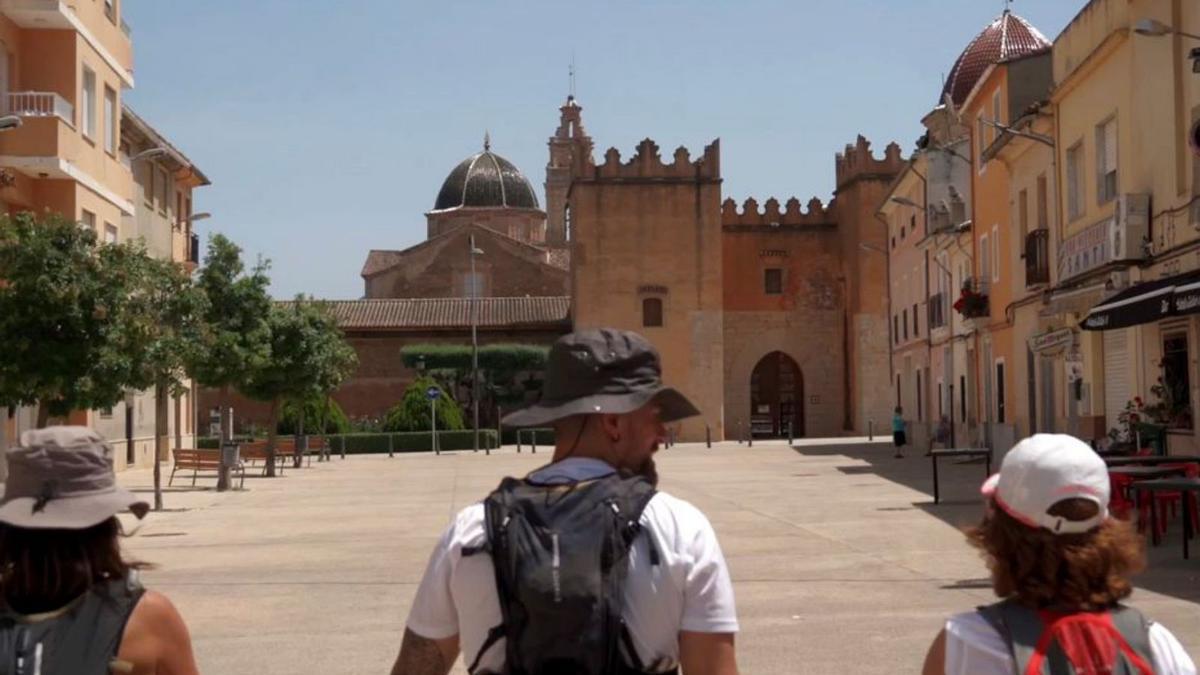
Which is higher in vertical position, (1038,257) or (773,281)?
(773,281)

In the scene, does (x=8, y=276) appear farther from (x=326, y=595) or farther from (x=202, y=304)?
(x=326, y=595)

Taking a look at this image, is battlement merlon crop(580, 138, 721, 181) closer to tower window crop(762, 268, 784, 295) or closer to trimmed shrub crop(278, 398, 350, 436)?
tower window crop(762, 268, 784, 295)

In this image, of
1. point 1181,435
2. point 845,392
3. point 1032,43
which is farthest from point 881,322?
point 1181,435

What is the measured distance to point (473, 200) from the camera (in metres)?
93.2

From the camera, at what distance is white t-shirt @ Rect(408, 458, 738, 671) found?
3305 mm

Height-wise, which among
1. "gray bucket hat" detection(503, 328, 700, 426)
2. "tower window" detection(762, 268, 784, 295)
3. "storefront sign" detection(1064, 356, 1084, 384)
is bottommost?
"gray bucket hat" detection(503, 328, 700, 426)

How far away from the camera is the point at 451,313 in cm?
6988

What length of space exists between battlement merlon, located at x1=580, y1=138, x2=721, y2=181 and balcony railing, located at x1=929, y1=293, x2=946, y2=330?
1983 centimetres

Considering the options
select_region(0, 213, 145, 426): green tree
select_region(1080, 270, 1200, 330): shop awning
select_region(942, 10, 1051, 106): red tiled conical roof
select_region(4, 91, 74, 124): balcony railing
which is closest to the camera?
select_region(1080, 270, 1200, 330): shop awning

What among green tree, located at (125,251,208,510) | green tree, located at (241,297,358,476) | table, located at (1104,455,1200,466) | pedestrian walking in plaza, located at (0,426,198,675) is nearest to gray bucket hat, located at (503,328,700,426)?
pedestrian walking in plaza, located at (0,426,198,675)

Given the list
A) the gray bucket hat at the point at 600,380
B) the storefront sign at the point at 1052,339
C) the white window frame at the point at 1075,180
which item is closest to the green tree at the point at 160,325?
the storefront sign at the point at 1052,339

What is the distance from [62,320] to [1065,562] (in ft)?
62.8

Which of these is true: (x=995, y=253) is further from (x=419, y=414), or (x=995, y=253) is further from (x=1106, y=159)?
(x=419, y=414)

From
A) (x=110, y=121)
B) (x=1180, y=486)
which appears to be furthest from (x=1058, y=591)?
(x=110, y=121)
